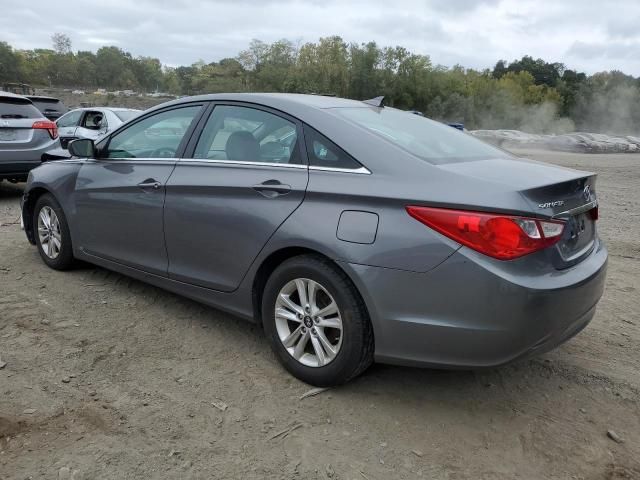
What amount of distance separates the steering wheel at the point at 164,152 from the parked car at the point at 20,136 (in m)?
4.86

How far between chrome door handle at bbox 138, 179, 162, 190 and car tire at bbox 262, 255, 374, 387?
1.16m

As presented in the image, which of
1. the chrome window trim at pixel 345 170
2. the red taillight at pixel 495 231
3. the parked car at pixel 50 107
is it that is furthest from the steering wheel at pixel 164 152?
the parked car at pixel 50 107

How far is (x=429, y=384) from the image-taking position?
3072mm

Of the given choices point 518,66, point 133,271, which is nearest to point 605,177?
point 133,271

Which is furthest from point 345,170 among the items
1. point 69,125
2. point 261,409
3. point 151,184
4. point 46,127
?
point 69,125

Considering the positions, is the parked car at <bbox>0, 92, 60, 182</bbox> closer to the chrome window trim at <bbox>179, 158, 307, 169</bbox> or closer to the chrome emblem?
the chrome window trim at <bbox>179, 158, 307, 169</bbox>

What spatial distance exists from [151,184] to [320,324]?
164cm

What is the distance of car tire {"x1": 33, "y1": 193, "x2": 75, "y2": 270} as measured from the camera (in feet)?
15.1

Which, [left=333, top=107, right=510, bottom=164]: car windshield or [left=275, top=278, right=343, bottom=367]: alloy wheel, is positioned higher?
[left=333, top=107, right=510, bottom=164]: car windshield

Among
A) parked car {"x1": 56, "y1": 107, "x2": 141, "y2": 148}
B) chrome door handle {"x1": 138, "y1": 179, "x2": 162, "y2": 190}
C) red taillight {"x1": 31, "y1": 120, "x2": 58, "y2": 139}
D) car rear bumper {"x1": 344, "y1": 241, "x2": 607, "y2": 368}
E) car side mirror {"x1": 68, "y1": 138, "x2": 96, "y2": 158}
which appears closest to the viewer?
car rear bumper {"x1": 344, "y1": 241, "x2": 607, "y2": 368}

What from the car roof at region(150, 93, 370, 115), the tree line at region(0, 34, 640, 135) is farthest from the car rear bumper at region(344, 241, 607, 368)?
the tree line at region(0, 34, 640, 135)

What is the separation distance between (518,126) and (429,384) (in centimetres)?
5899

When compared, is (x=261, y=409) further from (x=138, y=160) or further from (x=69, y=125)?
(x=69, y=125)

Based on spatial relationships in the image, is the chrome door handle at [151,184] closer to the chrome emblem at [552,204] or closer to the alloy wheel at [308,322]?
the alloy wheel at [308,322]
